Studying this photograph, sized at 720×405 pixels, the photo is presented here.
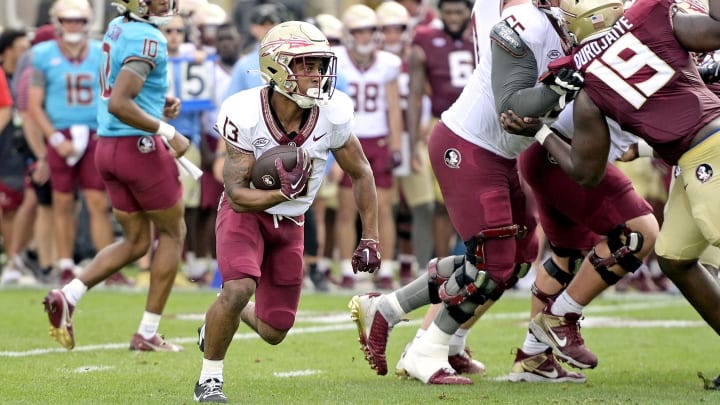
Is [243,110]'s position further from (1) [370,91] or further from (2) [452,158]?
(1) [370,91]

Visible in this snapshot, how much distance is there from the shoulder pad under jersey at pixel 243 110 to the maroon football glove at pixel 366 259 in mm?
743

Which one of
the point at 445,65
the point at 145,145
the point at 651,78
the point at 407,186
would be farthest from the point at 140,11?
A: the point at 407,186

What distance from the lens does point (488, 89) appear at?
680 cm

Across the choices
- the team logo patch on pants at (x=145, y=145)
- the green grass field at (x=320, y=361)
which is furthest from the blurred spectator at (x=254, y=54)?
the team logo patch on pants at (x=145, y=145)

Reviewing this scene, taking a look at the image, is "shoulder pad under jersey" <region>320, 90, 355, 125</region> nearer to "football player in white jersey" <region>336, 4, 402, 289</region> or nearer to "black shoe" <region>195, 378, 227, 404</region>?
"black shoe" <region>195, 378, 227, 404</region>

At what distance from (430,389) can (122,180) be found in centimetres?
249

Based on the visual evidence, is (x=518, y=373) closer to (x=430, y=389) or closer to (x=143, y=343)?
(x=430, y=389)

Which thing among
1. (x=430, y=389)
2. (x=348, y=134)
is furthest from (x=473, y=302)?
(x=348, y=134)

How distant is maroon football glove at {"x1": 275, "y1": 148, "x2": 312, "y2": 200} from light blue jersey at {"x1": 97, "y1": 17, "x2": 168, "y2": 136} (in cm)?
217

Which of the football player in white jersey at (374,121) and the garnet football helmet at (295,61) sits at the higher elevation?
the garnet football helmet at (295,61)

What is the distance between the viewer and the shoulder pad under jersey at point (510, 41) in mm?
6406

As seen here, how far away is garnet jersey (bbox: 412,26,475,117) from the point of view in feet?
39.3

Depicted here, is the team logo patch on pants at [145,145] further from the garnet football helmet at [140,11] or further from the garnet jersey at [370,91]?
the garnet jersey at [370,91]

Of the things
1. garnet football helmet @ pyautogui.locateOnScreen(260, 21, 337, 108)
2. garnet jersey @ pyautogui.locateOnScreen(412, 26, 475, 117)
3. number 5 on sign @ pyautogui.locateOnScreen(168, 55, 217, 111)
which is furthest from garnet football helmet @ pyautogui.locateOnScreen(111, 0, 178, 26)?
garnet jersey @ pyautogui.locateOnScreen(412, 26, 475, 117)
